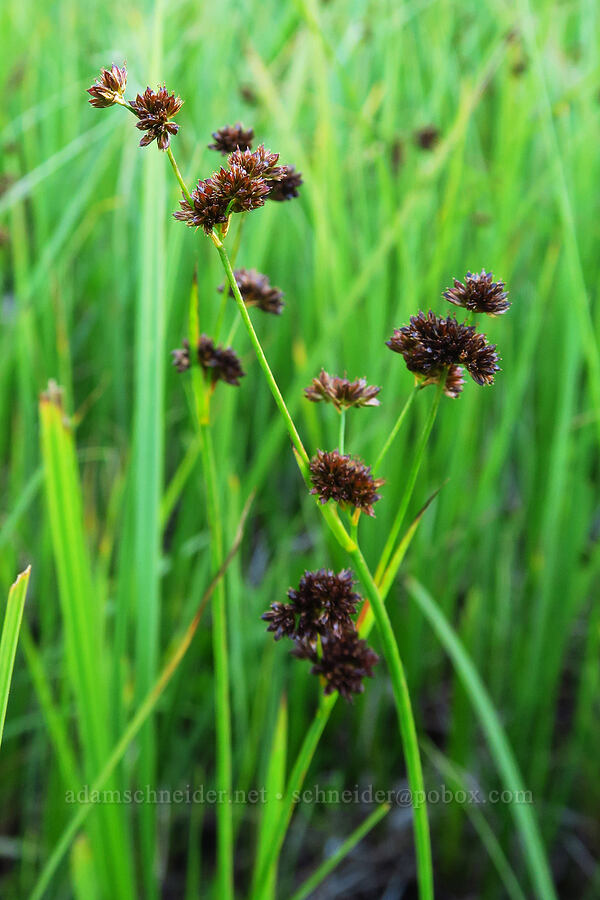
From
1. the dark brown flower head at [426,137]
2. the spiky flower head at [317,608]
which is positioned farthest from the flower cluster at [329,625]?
the dark brown flower head at [426,137]

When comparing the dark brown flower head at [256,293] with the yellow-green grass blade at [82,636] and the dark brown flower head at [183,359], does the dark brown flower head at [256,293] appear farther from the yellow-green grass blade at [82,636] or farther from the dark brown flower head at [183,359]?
the yellow-green grass blade at [82,636]

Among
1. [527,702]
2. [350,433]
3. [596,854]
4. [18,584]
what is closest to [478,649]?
[527,702]

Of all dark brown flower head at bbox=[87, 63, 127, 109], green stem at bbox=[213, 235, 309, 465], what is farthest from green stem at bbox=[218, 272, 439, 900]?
dark brown flower head at bbox=[87, 63, 127, 109]

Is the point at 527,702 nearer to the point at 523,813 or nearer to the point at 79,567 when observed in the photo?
the point at 523,813

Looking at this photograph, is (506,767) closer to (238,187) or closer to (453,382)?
(453,382)

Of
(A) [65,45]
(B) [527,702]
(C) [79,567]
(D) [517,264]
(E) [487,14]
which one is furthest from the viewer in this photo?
(E) [487,14]

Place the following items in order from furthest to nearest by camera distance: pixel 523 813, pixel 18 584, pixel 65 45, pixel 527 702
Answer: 1. pixel 65 45
2. pixel 527 702
3. pixel 523 813
4. pixel 18 584

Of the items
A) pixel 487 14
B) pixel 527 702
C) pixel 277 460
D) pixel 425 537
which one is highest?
pixel 487 14
